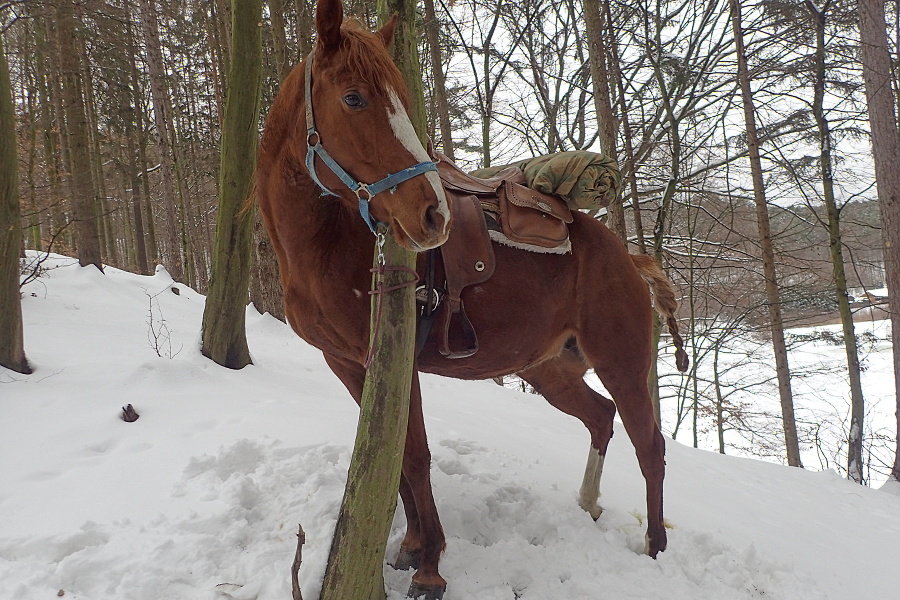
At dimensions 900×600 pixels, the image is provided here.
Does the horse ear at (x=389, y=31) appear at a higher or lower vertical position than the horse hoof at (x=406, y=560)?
higher

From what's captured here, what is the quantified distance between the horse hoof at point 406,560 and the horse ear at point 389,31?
2.28m

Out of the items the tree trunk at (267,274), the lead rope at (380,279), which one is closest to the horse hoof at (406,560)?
the lead rope at (380,279)

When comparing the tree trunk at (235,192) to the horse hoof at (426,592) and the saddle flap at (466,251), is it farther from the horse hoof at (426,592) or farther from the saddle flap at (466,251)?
the horse hoof at (426,592)

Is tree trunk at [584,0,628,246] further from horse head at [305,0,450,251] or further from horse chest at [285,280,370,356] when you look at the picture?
horse head at [305,0,450,251]

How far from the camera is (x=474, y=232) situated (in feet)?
7.95

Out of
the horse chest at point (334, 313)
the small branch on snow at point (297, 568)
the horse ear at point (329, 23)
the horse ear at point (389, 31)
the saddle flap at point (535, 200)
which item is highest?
the horse ear at point (389, 31)

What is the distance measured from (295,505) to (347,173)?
1846mm

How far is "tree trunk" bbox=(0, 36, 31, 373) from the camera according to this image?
409cm

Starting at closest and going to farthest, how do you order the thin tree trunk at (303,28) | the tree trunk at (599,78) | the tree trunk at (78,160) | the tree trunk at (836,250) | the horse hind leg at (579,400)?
the horse hind leg at (579,400) < the tree trunk at (599,78) < the thin tree trunk at (303,28) < the tree trunk at (836,250) < the tree trunk at (78,160)

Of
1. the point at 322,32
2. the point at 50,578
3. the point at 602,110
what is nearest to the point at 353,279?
the point at 322,32

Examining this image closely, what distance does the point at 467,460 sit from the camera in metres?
3.61

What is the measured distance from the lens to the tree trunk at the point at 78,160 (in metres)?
8.95

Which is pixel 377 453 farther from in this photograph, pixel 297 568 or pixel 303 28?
pixel 303 28

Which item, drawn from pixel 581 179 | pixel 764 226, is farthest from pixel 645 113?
pixel 581 179
